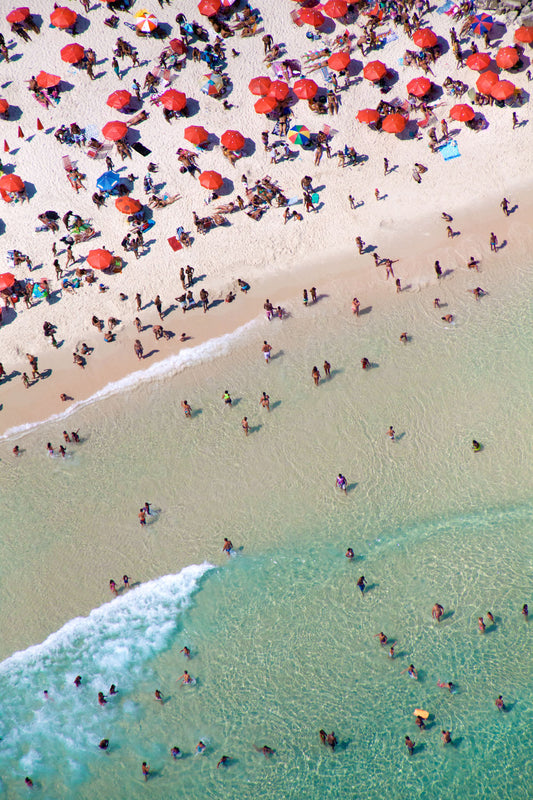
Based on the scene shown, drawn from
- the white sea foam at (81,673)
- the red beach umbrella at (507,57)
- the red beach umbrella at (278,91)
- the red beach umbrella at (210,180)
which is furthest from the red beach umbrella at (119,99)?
the white sea foam at (81,673)

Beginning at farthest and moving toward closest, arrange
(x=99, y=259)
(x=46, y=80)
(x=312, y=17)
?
(x=312, y=17) → (x=46, y=80) → (x=99, y=259)

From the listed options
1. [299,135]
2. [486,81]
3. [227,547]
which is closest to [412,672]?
[227,547]

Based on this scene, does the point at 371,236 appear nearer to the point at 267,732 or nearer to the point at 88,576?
the point at 88,576

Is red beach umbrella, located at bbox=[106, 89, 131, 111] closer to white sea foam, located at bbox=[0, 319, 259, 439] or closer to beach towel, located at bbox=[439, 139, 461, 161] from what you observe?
white sea foam, located at bbox=[0, 319, 259, 439]

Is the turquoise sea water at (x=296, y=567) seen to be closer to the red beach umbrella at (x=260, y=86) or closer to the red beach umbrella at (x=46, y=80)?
the red beach umbrella at (x=260, y=86)

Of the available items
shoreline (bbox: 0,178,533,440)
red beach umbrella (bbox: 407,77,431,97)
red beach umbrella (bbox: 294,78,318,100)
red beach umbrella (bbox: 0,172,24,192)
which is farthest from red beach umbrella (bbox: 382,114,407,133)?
red beach umbrella (bbox: 0,172,24,192)

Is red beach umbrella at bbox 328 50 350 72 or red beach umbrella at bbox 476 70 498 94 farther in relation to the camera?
red beach umbrella at bbox 328 50 350 72

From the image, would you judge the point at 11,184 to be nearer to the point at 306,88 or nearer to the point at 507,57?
the point at 306,88
